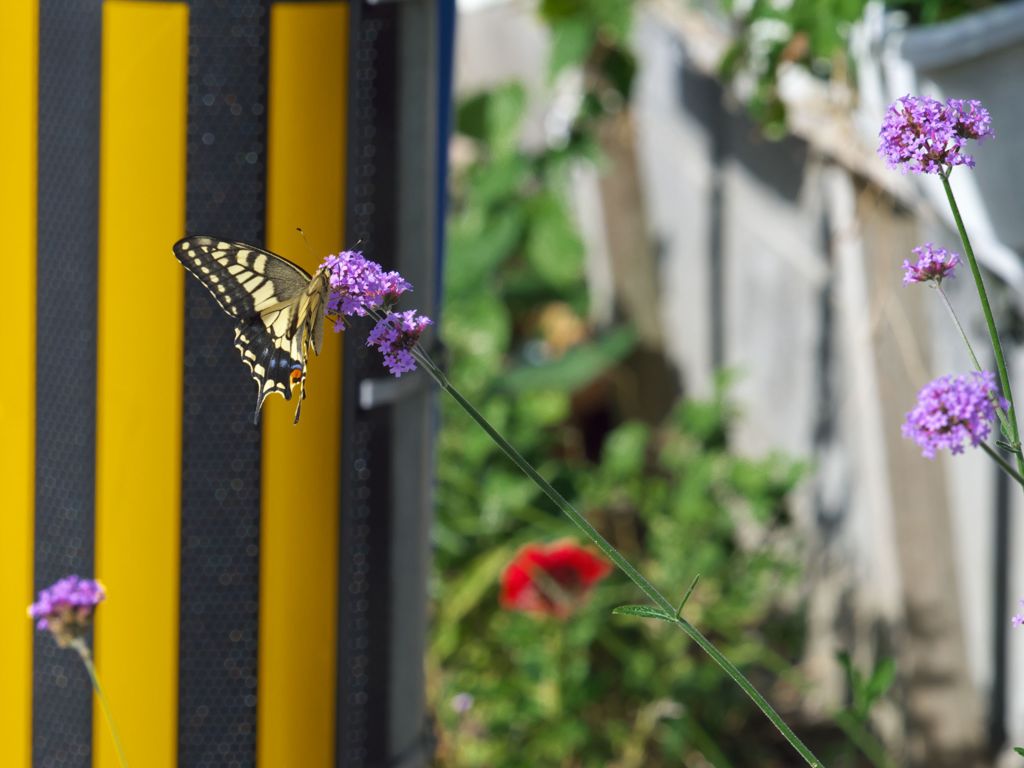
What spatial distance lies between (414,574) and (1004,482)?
1.07 m

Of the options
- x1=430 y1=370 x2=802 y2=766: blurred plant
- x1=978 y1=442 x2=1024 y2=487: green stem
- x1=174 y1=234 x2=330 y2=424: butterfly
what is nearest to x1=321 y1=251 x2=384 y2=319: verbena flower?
x1=174 y1=234 x2=330 y2=424: butterfly

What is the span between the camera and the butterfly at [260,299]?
1004 millimetres

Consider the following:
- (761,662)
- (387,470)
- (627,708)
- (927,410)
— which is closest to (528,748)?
(627,708)

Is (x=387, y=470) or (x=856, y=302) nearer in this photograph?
(x=387, y=470)

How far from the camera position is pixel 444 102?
6.31 feet

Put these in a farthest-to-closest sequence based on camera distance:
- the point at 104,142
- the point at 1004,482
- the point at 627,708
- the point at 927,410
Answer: the point at 627,708 → the point at 1004,482 → the point at 104,142 → the point at 927,410

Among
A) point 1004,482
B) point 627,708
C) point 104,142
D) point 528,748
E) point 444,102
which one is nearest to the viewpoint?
point 104,142

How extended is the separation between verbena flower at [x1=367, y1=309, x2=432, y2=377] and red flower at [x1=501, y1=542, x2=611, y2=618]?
1.75 m

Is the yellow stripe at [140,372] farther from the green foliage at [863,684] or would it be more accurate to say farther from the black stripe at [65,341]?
the green foliage at [863,684]

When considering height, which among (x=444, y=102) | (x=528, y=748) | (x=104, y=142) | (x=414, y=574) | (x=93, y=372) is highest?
(x=444, y=102)

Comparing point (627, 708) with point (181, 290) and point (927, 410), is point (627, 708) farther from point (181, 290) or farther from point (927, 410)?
point (927, 410)

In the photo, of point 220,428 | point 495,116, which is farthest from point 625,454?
point 220,428

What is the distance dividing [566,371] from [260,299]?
2.57 m

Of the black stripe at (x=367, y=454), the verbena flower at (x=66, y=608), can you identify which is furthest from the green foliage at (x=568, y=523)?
the verbena flower at (x=66, y=608)
